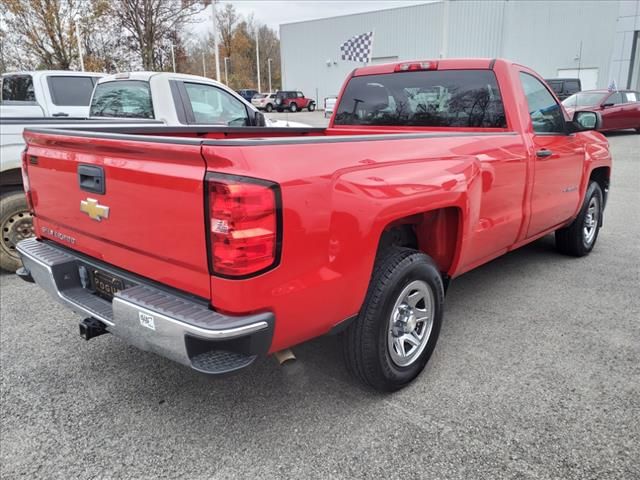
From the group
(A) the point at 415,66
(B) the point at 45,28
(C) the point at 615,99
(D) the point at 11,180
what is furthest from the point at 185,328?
(B) the point at 45,28

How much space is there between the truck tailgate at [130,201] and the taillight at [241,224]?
7 centimetres

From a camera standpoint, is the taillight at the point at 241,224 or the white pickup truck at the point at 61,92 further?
the white pickup truck at the point at 61,92

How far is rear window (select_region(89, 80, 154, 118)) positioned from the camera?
19.6ft

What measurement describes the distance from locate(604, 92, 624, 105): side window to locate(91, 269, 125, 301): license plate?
678 inches

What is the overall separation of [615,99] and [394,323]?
16.7 m

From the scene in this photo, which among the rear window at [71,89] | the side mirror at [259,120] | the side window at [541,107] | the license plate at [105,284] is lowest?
the license plate at [105,284]

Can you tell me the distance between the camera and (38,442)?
2398 millimetres

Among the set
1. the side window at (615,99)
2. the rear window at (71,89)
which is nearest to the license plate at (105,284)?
the rear window at (71,89)

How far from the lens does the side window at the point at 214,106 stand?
6.16m

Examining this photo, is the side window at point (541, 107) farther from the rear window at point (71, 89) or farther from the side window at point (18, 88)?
the side window at point (18, 88)

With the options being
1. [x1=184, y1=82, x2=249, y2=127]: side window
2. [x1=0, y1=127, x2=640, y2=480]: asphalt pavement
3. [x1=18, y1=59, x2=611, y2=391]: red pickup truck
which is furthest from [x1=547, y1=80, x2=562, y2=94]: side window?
[x1=0, y1=127, x2=640, y2=480]: asphalt pavement

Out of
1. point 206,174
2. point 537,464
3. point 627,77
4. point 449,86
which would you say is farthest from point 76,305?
point 627,77

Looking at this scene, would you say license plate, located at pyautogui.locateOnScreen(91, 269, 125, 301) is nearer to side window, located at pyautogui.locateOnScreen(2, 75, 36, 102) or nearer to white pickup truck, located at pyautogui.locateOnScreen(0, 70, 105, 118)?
white pickup truck, located at pyautogui.locateOnScreen(0, 70, 105, 118)

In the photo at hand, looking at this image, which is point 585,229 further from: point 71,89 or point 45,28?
point 45,28
